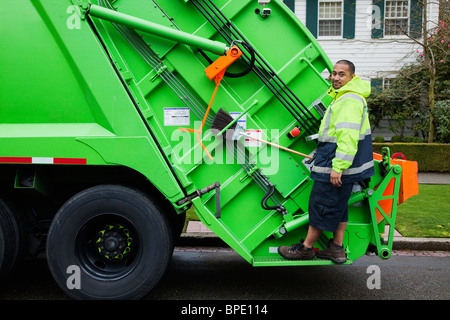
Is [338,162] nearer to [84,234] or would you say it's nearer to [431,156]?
[84,234]

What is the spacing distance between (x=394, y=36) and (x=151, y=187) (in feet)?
42.9

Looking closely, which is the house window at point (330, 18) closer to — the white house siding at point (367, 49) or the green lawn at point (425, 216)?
the white house siding at point (367, 49)

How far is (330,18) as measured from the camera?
46.8ft

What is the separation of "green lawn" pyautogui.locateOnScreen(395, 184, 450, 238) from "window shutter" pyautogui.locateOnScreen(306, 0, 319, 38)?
26.3 feet

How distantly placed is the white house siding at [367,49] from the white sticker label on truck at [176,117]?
466 inches

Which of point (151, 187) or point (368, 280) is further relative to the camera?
point (368, 280)

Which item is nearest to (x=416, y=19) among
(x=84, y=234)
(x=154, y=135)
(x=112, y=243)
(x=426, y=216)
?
(x=426, y=216)

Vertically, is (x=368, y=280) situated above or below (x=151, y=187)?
below

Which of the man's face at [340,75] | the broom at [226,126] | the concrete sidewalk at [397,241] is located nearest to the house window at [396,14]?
the concrete sidewalk at [397,241]

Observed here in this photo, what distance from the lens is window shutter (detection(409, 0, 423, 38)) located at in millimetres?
13172

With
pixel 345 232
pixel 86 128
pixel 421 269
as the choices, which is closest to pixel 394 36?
pixel 421 269

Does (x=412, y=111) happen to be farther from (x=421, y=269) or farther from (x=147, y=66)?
(x=147, y=66)

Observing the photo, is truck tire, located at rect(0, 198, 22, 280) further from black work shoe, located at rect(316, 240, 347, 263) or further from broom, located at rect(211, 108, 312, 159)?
black work shoe, located at rect(316, 240, 347, 263)
